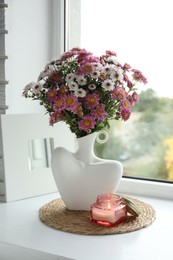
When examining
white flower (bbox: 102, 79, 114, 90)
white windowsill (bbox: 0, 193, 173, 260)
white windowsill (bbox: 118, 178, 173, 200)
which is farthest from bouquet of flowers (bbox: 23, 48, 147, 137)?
white windowsill (bbox: 118, 178, 173, 200)

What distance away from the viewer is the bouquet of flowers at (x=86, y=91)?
1.41 meters

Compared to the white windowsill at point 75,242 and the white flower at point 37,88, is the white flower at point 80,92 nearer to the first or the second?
the white flower at point 37,88

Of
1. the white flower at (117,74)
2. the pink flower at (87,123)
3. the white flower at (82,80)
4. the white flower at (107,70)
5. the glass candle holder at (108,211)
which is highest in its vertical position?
the white flower at (107,70)

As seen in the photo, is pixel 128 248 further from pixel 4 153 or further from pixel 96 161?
pixel 4 153

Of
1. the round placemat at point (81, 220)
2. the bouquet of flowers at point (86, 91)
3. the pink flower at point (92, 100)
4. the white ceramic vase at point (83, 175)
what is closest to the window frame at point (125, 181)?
the round placemat at point (81, 220)

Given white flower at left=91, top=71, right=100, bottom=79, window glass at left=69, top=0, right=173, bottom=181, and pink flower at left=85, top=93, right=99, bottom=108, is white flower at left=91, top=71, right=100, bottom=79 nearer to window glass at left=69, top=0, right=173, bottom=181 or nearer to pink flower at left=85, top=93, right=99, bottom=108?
pink flower at left=85, top=93, right=99, bottom=108

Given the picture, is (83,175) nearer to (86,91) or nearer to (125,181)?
(86,91)

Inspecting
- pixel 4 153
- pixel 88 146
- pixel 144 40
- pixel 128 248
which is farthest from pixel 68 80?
pixel 144 40

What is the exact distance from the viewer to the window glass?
193 centimetres

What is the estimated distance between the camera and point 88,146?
1.52 m

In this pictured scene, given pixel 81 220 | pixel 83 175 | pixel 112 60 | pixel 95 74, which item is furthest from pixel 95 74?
pixel 81 220

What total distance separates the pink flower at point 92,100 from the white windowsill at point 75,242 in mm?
389

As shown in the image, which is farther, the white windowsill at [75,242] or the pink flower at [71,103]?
the pink flower at [71,103]

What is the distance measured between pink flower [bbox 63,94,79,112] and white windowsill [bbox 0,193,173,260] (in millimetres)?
362
